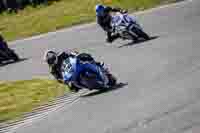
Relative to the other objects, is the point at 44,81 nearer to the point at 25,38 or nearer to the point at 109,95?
the point at 109,95

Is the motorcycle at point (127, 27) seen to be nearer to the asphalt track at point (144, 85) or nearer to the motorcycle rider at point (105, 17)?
the motorcycle rider at point (105, 17)

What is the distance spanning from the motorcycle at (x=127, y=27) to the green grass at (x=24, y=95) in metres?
4.48

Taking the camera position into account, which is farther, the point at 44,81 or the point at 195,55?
the point at 44,81

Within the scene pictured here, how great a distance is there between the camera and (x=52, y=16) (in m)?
41.8

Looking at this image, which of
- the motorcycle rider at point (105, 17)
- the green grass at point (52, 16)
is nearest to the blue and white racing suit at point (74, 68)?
the motorcycle rider at point (105, 17)

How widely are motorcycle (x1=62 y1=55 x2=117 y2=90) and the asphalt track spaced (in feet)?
1.46

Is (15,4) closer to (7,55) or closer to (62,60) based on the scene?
(7,55)

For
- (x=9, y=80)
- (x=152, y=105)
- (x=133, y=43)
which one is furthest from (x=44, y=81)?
(x=152, y=105)

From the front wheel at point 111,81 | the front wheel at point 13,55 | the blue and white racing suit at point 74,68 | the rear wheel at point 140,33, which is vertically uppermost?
the blue and white racing suit at point 74,68

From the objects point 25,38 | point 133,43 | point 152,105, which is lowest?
point 25,38

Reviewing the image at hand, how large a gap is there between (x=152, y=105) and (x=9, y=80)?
11268mm

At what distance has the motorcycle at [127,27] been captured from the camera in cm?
2506

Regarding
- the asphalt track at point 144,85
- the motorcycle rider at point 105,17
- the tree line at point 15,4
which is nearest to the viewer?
the asphalt track at point 144,85

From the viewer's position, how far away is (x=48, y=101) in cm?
1798
